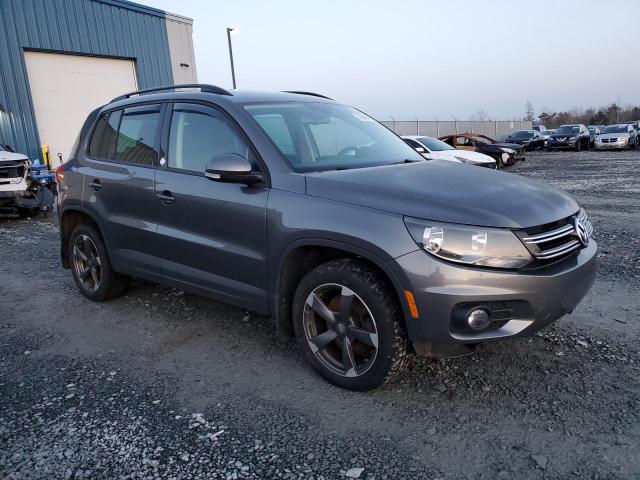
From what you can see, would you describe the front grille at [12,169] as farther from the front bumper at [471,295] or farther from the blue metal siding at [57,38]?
the front bumper at [471,295]

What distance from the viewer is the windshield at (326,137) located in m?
3.31

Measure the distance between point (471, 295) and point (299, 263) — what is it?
3.58 ft

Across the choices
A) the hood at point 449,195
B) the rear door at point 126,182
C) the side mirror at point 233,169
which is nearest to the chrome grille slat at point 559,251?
the hood at point 449,195

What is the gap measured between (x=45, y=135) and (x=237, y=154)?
541 inches

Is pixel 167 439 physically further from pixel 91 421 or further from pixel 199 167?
pixel 199 167

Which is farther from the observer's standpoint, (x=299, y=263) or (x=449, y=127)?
(x=449, y=127)

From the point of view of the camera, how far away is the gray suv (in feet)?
8.31

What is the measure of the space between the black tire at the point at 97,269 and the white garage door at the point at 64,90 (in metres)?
11.5

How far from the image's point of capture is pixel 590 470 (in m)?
2.23

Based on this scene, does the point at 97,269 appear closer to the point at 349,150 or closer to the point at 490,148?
the point at 349,150

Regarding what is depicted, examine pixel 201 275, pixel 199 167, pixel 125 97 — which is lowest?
pixel 201 275

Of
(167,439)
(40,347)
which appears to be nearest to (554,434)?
(167,439)

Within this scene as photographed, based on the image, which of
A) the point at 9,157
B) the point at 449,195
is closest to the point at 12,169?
the point at 9,157

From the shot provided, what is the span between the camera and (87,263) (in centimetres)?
470
